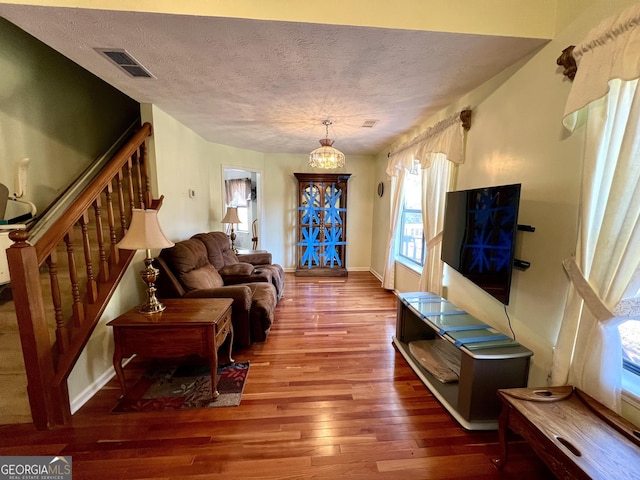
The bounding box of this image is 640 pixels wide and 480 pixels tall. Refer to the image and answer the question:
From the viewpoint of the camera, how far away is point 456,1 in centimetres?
143

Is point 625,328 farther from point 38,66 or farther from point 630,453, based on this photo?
point 38,66

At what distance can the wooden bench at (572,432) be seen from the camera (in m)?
0.94

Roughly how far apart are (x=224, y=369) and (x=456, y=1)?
9.80 feet

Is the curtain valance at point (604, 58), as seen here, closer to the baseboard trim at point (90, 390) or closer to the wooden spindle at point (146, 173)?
the wooden spindle at point (146, 173)

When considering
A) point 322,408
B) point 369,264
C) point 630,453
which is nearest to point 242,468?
point 322,408

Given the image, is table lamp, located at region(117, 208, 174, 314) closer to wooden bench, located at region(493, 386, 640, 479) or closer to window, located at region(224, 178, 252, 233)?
wooden bench, located at region(493, 386, 640, 479)

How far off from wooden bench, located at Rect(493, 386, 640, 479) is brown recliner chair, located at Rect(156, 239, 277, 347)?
1.94 meters

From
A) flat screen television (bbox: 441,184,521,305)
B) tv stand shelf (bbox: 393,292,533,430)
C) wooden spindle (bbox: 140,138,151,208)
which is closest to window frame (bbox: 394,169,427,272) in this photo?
flat screen television (bbox: 441,184,521,305)

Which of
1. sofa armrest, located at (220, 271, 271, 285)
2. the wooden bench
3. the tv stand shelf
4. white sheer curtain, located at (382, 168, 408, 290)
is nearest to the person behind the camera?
the wooden bench

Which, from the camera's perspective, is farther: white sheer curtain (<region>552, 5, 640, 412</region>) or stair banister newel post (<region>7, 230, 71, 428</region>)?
stair banister newel post (<region>7, 230, 71, 428</region>)

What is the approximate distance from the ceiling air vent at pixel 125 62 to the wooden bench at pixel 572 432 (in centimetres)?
302

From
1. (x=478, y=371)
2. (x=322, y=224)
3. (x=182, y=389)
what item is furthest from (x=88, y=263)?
(x=322, y=224)

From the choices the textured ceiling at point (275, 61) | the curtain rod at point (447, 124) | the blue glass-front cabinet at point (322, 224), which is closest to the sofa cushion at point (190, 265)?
the textured ceiling at point (275, 61)

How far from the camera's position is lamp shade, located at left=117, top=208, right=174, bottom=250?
170cm
